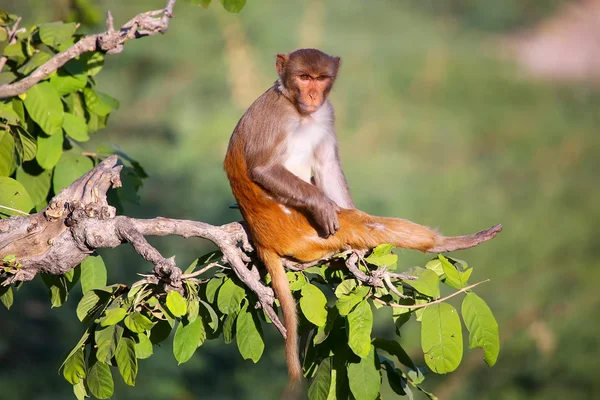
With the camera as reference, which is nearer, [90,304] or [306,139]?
[90,304]

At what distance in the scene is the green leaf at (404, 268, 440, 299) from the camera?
3883 mm

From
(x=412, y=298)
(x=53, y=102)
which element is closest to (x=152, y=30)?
(x=53, y=102)

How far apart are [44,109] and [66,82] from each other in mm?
313

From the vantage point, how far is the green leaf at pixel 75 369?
398cm

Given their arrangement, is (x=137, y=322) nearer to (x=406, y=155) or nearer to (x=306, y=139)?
(x=306, y=139)

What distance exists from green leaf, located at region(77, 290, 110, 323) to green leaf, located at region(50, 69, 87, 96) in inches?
61.8

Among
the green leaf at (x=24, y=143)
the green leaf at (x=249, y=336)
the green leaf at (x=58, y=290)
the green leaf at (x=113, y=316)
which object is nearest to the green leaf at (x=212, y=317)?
the green leaf at (x=249, y=336)

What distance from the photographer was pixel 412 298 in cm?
406

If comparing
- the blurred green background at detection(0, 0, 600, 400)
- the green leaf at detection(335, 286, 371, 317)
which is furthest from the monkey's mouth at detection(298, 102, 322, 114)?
the blurred green background at detection(0, 0, 600, 400)

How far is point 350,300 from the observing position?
12.7 ft

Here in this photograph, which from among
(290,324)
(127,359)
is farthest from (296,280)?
(127,359)

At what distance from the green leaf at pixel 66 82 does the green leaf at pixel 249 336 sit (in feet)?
6.46

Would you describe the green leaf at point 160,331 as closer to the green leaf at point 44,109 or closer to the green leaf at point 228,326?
the green leaf at point 228,326

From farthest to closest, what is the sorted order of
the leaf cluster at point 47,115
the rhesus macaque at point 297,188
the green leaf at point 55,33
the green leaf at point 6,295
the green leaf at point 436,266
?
the green leaf at point 55,33 → the leaf cluster at point 47,115 → the rhesus macaque at point 297,188 → the green leaf at point 6,295 → the green leaf at point 436,266
